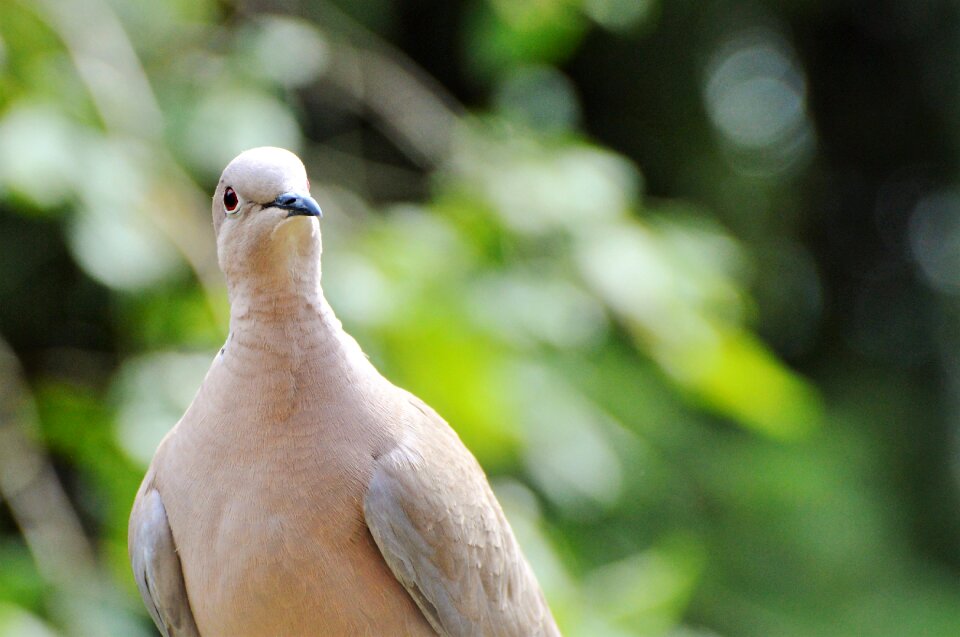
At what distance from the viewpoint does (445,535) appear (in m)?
1.56

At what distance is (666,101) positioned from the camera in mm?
4238

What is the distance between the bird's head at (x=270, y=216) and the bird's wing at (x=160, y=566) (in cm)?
34

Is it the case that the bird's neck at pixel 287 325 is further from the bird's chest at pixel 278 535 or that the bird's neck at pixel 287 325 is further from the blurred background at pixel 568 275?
the blurred background at pixel 568 275

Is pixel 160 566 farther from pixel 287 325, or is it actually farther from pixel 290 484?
pixel 287 325

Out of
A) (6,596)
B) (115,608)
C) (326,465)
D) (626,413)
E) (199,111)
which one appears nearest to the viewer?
(326,465)

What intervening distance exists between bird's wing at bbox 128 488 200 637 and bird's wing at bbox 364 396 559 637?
0.29 m

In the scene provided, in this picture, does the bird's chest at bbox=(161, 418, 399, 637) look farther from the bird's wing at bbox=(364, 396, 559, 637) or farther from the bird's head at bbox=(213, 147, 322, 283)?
the bird's head at bbox=(213, 147, 322, 283)

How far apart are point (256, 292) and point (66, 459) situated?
1.88m

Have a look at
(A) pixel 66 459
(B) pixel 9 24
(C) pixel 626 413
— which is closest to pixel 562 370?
(C) pixel 626 413

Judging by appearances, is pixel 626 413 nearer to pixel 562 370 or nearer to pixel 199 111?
pixel 562 370

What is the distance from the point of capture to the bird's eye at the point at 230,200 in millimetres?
1547

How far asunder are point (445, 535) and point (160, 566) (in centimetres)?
38

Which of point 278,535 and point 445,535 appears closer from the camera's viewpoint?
point 278,535

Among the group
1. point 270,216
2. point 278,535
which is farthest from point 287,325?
point 278,535
